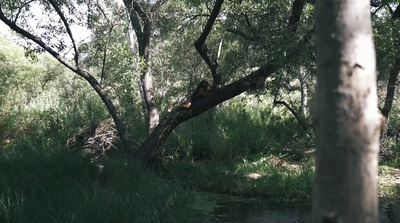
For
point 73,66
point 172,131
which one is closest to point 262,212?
point 172,131

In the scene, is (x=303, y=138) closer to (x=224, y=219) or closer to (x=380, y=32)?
(x=380, y=32)

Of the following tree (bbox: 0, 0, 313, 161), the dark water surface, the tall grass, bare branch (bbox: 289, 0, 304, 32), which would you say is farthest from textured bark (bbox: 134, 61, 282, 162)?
the dark water surface

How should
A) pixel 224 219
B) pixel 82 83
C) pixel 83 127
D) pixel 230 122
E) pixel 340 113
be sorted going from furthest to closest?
1. pixel 82 83
2. pixel 230 122
3. pixel 83 127
4. pixel 224 219
5. pixel 340 113

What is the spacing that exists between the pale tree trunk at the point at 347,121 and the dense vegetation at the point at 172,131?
4098 mm

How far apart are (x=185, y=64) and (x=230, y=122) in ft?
11.9

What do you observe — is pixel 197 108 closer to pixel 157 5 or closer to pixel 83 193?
pixel 157 5

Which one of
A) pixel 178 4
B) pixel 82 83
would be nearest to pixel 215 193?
pixel 178 4

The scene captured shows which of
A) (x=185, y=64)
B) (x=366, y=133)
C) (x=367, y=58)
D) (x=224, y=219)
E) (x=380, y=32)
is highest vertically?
(x=185, y=64)

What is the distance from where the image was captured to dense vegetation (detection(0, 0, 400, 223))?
6.33 meters

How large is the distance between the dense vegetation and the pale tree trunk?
4098 millimetres

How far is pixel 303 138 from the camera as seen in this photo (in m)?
12.1

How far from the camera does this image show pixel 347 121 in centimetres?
175

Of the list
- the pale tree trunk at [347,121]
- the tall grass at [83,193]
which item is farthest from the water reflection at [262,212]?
the pale tree trunk at [347,121]

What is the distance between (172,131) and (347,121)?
9.97 meters
